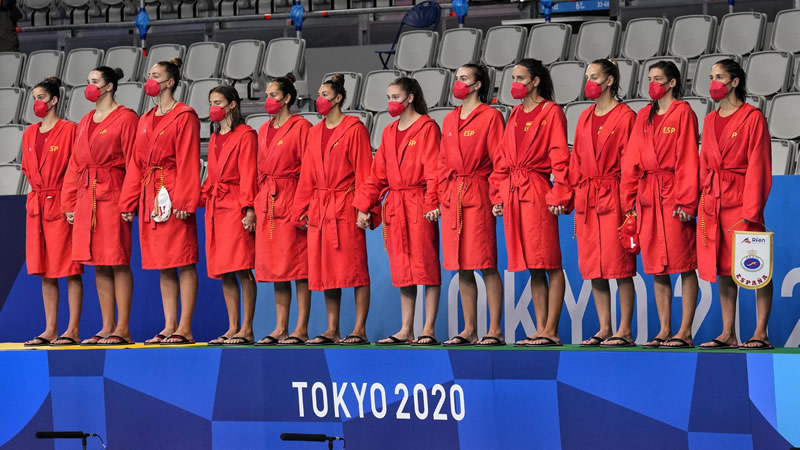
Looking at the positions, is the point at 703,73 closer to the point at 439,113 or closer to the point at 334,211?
the point at 439,113

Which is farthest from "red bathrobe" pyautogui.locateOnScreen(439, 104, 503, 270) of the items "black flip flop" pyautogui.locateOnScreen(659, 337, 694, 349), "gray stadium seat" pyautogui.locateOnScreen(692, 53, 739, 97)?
"gray stadium seat" pyautogui.locateOnScreen(692, 53, 739, 97)

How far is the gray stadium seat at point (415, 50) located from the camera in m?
11.2

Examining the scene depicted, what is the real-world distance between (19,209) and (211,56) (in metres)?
4.09

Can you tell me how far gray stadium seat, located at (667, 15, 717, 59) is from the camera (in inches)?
407

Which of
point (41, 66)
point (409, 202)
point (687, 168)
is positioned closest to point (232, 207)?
point (409, 202)

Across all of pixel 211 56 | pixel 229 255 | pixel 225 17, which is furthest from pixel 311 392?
pixel 225 17

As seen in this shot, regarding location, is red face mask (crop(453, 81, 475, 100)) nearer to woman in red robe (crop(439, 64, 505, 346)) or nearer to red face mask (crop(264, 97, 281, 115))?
woman in red robe (crop(439, 64, 505, 346))

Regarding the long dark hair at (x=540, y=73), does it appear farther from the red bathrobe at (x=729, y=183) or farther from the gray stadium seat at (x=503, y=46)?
the gray stadium seat at (x=503, y=46)

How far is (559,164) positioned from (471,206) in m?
0.56

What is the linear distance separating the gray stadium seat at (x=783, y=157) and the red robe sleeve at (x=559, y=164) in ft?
7.82

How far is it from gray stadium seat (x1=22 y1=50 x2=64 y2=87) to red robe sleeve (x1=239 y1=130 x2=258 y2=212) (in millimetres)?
6238

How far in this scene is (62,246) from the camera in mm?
7336

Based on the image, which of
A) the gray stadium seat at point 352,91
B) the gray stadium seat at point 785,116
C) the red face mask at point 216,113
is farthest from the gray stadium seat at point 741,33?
the red face mask at point 216,113

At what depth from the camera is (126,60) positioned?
1223cm
